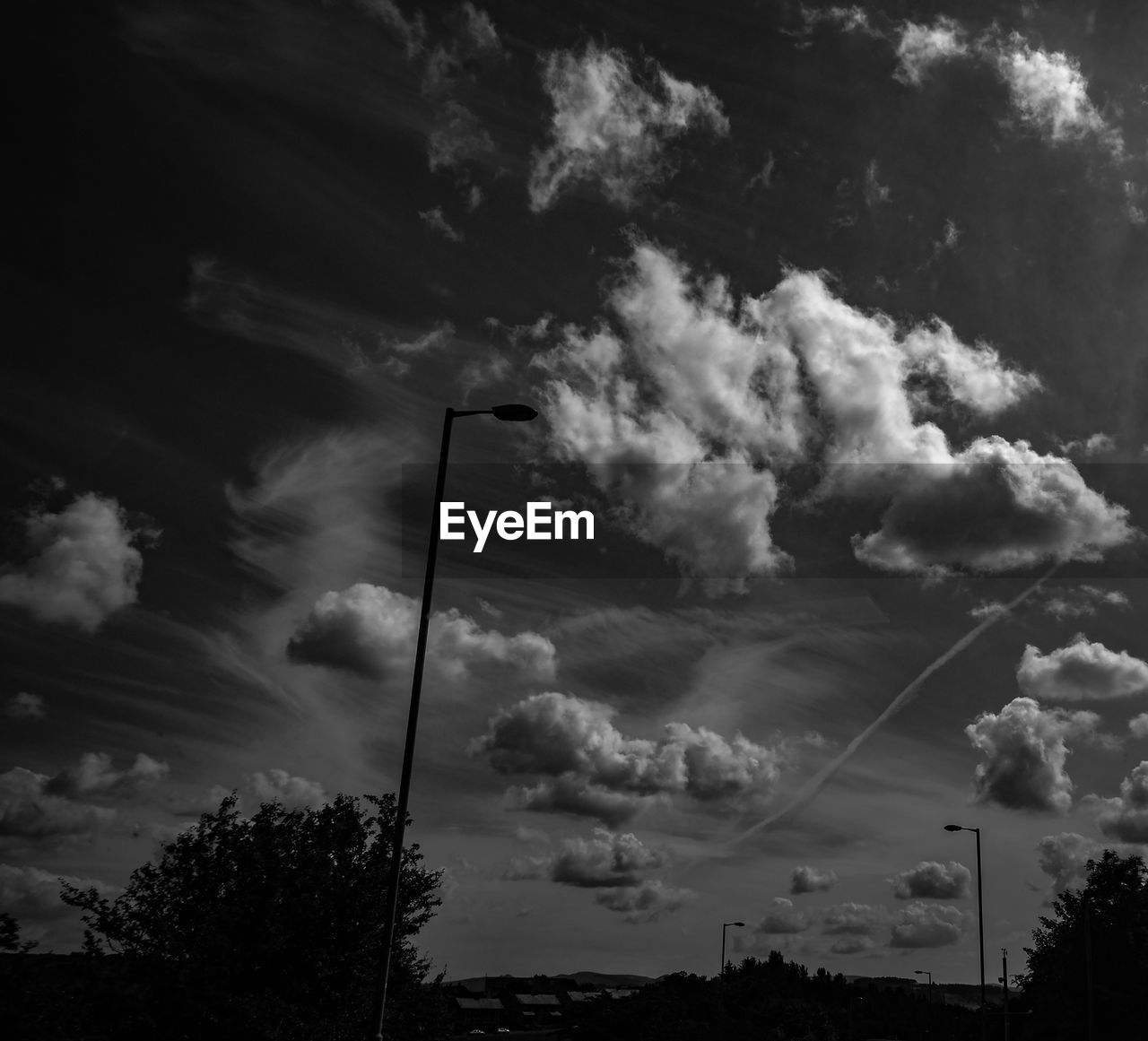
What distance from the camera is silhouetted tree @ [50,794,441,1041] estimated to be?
19938 mm

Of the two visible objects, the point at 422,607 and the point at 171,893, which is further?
the point at 171,893

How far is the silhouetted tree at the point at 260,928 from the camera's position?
1994 centimetres

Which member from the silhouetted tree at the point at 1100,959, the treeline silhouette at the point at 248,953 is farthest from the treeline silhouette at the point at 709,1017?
the treeline silhouette at the point at 248,953

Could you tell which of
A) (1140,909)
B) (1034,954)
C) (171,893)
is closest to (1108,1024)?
(1140,909)

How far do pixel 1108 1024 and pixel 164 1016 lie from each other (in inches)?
2496

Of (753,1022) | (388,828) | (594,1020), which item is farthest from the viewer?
(753,1022)

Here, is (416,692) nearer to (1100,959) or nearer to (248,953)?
(248,953)

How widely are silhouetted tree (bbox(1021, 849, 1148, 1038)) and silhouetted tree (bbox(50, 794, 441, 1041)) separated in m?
52.6

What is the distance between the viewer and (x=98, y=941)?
21031 millimetres

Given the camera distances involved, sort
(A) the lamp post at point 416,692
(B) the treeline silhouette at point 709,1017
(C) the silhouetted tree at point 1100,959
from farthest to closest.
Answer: (B) the treeline silhouette at point 709,1017
(C) the silhouetted tree at point 1100,959
(A) the lamp post at point 416,692

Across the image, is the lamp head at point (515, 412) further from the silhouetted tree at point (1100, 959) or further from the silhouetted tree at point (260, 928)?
the silhouetted tree at point (1100, 959)

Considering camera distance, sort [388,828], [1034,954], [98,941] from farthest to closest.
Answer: [1034,954] < [388,828] < [98,941]

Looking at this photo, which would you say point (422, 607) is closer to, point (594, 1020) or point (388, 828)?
point (388, 828)

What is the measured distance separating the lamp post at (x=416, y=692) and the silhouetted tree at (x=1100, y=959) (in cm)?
5740
